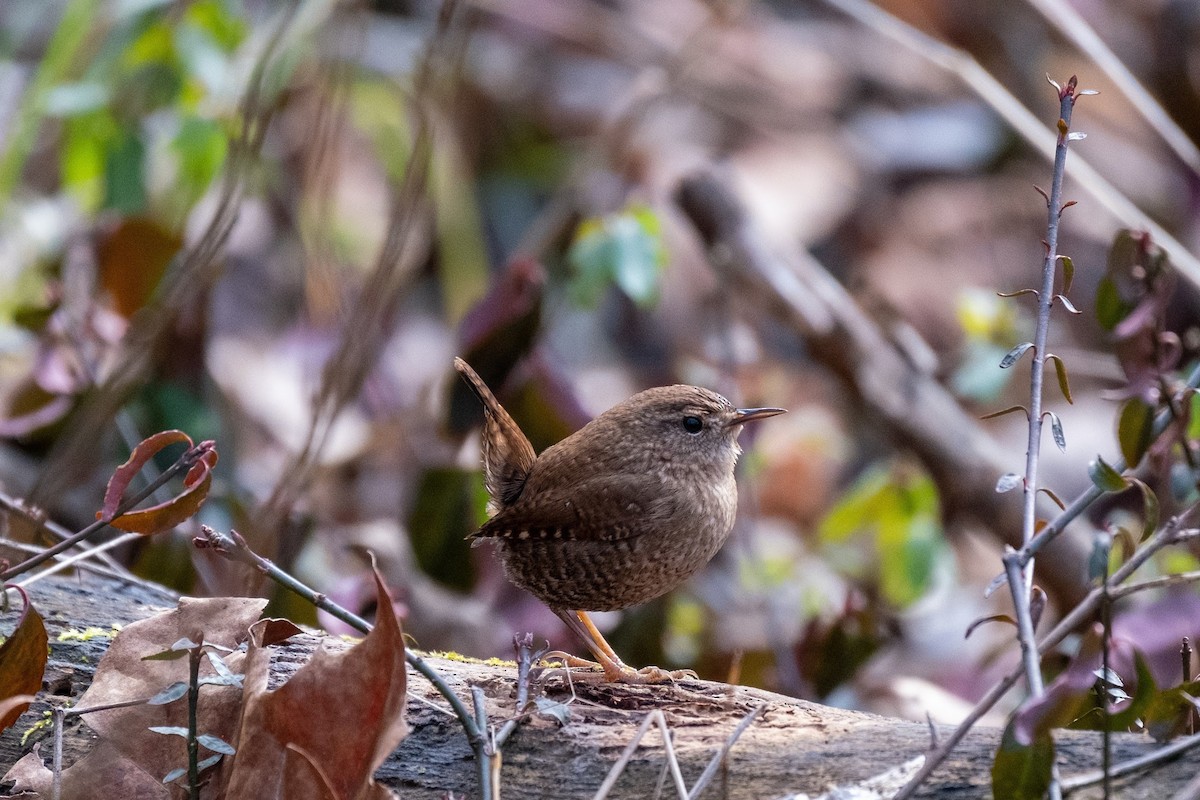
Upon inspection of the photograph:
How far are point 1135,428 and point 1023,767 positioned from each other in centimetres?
48

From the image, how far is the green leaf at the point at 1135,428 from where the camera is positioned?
1.68m

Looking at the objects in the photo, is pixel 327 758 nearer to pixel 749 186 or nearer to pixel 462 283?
pixel 462 283

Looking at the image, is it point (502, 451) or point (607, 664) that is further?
point (502, 451)

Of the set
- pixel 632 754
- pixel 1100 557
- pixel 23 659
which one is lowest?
pixel 23 659

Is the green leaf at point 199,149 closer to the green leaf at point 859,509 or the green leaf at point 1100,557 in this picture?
the green leaf at point 859,509

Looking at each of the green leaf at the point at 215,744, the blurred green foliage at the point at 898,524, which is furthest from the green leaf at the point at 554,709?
the blurred green foliage at the point at 898,524

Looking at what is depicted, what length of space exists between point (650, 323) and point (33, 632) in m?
5.45

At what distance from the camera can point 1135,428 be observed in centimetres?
169

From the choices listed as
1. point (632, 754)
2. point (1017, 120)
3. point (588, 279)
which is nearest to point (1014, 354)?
point (632, 754)

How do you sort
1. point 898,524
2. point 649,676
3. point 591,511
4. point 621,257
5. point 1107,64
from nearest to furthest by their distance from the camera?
1. point 649,676
2. point 591,511
3. point 621,257
4. point 1107,64
5. point 898,524

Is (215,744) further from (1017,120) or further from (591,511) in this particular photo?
(1017,120)

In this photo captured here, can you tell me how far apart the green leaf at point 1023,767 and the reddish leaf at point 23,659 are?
4.84 feet

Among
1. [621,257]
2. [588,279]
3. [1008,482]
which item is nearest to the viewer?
[1008,482]

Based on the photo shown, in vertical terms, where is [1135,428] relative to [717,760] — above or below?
above
